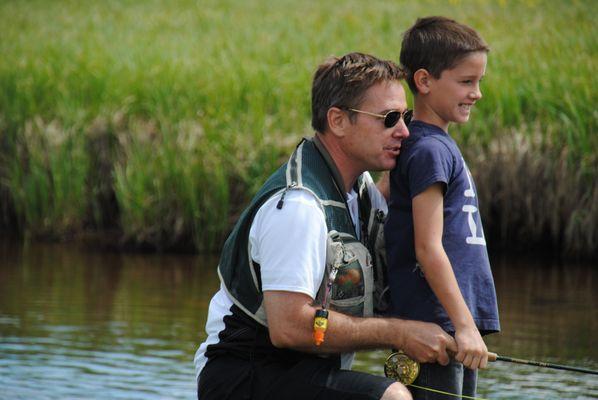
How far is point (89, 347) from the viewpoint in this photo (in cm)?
630

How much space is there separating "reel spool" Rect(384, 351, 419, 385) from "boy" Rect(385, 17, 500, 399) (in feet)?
0.10

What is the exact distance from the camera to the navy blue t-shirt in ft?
11.4

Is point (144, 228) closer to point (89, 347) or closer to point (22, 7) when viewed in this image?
point (89, 347)

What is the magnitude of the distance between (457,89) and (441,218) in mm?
438

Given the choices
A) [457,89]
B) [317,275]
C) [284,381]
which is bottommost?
[284,381]

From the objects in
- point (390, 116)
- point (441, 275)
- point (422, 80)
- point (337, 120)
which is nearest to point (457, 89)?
point (422, 80)

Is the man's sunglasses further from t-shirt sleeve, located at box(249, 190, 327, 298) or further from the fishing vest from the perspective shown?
t-shirt sleeve, located at box(249, 190, 327, 298)

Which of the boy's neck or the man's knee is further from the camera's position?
the boy's neck

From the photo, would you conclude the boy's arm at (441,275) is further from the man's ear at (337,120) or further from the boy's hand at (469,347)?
the man's ear at (337,120)

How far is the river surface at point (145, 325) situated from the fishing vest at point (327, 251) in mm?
2100

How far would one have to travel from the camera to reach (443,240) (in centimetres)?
350

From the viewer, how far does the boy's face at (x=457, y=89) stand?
3.61 m

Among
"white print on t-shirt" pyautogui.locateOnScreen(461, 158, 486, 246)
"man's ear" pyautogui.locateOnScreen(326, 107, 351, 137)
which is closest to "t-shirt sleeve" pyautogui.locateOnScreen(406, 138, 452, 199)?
"white print on t-shirt" pyautogui.locateOnScreen(461, 158, 486, 246)

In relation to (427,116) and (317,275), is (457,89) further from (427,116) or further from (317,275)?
(317,275)
